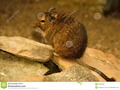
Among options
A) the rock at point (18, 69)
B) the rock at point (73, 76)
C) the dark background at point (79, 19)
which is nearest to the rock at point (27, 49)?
the rock at point (18, 69)

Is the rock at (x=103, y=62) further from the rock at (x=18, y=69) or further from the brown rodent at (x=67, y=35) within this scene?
the rock at (x=18, y=69)

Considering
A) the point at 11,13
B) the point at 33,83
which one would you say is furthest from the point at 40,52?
the point at 11,13

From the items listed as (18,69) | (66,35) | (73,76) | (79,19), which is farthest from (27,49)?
(79,19)

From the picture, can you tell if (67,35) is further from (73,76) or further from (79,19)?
(79,19)

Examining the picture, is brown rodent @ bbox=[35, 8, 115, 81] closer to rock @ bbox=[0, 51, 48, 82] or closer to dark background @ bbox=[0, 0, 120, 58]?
rock @ bbox=[0, 51, 48, 82]

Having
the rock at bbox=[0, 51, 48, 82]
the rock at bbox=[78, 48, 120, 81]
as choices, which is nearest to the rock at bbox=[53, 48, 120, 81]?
the rock at bbox=[78, 48, 120, 81]
